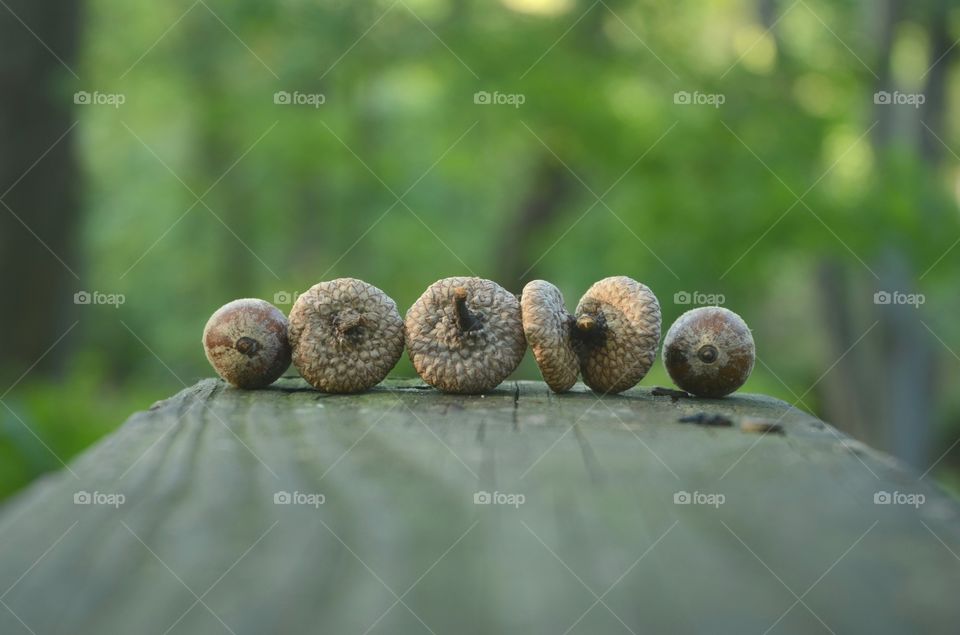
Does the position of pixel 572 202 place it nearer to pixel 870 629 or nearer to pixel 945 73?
pixel 945 73

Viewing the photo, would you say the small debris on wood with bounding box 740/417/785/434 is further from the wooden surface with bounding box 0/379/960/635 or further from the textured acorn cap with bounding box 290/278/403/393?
the textured acorn cap with bounding box 290/278/403/393

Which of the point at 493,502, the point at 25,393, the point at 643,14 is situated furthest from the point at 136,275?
the point at 493,502

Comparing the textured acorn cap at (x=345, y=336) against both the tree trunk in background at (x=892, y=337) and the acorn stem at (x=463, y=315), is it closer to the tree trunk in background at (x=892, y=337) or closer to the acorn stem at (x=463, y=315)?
the acorn stem at (x=463, y=315)

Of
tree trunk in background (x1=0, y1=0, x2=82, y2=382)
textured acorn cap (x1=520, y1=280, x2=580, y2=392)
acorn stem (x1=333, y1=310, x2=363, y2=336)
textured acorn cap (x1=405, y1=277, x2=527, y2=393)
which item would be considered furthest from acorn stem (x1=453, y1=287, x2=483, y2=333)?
tree trunk in background (x1=0, y1=0, x2=82, y2=382)

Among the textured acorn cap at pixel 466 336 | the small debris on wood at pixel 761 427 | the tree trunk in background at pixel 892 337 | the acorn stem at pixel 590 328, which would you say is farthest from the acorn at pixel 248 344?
the tree trunk in background at pixel 892 337

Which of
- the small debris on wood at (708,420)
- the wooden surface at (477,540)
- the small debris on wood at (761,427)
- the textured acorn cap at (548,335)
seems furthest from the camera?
the textured acorn cap at (548,335)

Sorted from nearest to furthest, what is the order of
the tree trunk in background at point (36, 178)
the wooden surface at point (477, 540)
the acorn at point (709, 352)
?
the wooden surface at point (477, 540), the acorn at point (709, 352), the tree trunk in background at point (36, 178)

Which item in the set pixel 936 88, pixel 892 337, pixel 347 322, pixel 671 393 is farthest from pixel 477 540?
pixel 936 88

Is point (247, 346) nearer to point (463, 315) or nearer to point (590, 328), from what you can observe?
point (463, 315)

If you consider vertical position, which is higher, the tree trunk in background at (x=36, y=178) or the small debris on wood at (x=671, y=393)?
the tree trunk in background at (x=36, y=178)
